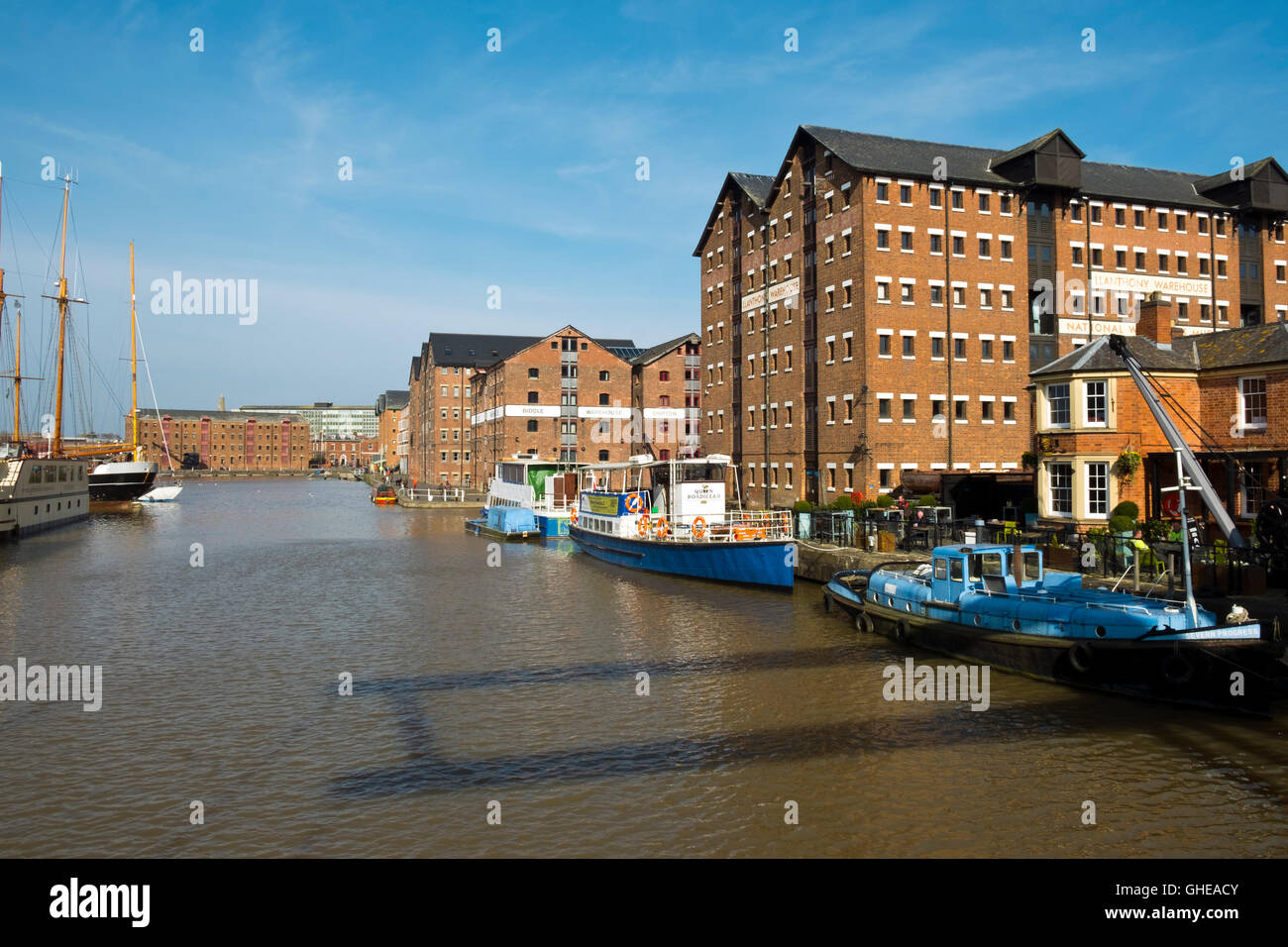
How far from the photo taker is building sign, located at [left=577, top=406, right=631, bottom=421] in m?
95.1

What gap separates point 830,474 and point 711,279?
2257 centimetres

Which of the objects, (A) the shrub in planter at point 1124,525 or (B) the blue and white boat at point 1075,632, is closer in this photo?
(B) the blue and white boat at point 1075,632

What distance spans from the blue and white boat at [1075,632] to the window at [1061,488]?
9997 mm

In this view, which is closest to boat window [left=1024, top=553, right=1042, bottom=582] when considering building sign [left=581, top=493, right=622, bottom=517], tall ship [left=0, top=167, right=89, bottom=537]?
Result: building sign [left=581, top=493, right=622, bottom=517]

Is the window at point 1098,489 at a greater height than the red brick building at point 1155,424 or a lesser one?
lesser

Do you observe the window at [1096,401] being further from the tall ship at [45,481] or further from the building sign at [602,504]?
the tall ship at [45,481]

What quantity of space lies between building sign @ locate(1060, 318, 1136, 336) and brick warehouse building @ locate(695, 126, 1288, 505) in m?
0.09

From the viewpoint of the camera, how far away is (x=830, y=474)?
4975 cm

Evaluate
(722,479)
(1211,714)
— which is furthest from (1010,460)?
(1211,714)

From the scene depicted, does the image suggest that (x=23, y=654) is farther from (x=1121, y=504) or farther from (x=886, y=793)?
(x=1121, y=504)

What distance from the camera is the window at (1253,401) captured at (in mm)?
29406

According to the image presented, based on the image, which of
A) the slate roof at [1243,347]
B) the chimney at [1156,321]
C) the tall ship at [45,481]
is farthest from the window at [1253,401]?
the tall ship at [45,481]

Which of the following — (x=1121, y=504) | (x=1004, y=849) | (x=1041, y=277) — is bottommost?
(x=1004, y=849)

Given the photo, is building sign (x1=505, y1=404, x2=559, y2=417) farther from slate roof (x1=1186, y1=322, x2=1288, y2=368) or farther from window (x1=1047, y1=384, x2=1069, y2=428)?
slate roof (x1=1186, y1=322, x2=1288, y2=368)
